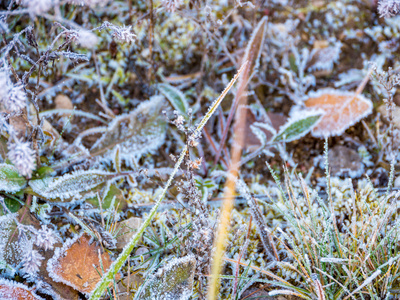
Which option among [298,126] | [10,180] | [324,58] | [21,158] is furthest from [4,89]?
[324,58]

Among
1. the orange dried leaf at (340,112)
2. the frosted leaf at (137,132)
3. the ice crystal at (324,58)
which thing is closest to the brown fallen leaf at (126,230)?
the frosted leaf at (137,132)

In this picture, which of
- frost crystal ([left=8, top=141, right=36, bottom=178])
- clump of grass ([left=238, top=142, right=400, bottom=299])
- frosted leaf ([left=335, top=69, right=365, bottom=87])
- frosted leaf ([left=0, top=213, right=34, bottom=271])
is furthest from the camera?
frosted leaf ([left=335, top=69, right=365, bottom=87])

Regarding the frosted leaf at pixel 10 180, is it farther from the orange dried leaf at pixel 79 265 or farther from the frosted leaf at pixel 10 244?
the orange dried leaf at pixel 79 265

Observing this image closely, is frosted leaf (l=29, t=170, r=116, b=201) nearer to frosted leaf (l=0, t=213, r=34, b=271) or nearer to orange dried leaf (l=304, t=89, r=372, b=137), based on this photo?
frosted leaf (l=0, t=213, r=34, b=271)

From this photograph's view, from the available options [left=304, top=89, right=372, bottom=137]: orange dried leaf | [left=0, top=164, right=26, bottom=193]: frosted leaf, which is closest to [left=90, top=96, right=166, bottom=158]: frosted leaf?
[left=0, top=164, right=26, bottom=193]: frosted leaf

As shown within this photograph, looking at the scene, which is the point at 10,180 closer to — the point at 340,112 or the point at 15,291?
the point at 15,291

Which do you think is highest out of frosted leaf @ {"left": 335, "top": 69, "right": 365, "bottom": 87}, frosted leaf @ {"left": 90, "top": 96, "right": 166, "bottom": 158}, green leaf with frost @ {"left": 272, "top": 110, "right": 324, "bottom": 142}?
frosted leaf @ {"left": 335, "top": 69, "right": 365, "bottom": 87}

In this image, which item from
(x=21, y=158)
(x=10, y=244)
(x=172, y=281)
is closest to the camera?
(x=21, y=158)

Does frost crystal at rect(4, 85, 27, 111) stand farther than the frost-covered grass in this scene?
No
